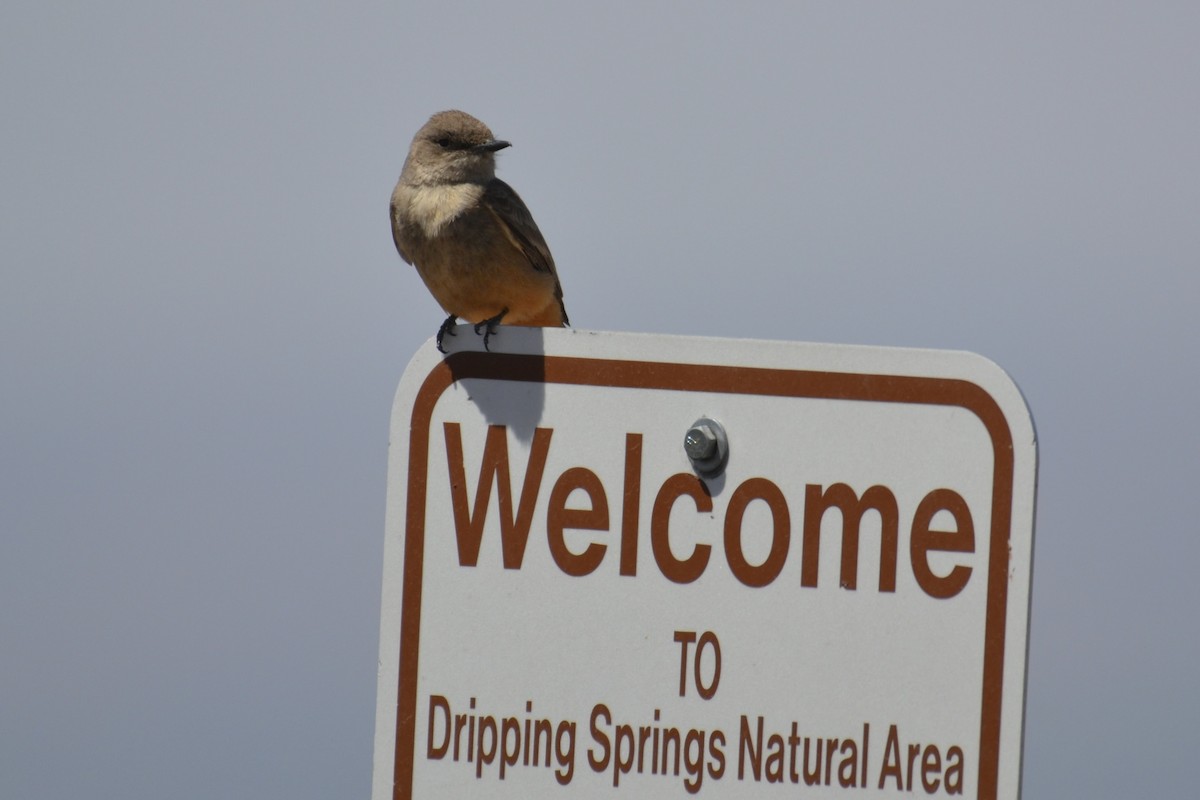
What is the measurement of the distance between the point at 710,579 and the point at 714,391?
346 mm

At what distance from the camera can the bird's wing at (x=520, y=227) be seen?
441 cm

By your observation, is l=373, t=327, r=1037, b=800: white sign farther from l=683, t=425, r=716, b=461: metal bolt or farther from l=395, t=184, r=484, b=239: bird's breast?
l=395, t=184, r=484, b=239: bird's breast

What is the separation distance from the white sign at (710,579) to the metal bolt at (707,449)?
2cm

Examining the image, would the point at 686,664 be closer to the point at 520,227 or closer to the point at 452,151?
the point at 520,227

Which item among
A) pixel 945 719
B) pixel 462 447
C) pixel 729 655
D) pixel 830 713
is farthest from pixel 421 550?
pixel 945 719

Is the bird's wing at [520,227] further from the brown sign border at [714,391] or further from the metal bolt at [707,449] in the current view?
the metal bolt at [707,449]

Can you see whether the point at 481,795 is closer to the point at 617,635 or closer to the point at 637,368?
the point at 617,635

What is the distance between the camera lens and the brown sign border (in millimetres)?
2379

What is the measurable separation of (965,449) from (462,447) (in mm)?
928

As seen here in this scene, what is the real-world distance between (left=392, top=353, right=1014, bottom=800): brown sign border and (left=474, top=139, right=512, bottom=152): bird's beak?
Result: 2.50 metres

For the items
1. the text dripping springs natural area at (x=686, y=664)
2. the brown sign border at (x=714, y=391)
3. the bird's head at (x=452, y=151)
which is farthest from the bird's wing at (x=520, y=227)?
the text dripping springs natural area at (x=686, y=664)

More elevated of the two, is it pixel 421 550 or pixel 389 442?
pixel 389 442

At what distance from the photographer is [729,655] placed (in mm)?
2445

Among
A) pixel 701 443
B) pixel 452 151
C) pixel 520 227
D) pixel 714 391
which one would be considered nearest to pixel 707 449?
pixel 701 443
